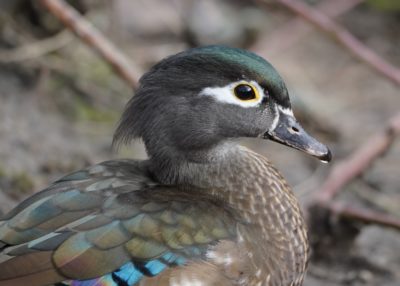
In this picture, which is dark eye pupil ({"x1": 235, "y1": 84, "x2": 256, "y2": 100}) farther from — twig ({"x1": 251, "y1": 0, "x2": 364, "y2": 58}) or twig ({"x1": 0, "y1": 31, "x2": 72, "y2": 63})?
twig ({"x1": 251, "y1": 0, "x2": 364, "y2": 58})

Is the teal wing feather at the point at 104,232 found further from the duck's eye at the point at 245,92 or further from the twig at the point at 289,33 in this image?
the twig at the point at 289,33

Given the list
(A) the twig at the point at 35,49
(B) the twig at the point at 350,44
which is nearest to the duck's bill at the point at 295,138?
(B) the twig at the point at 350,44

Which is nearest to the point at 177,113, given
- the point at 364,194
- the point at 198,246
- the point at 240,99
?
the point at 240,99

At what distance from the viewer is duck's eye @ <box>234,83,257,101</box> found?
2.83 m

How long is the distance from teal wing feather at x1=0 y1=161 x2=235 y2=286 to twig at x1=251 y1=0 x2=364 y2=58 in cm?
302

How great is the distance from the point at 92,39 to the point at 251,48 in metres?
1.81

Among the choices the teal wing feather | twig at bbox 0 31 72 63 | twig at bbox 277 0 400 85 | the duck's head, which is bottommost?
the teal wing feather

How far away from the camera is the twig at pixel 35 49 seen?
465cm

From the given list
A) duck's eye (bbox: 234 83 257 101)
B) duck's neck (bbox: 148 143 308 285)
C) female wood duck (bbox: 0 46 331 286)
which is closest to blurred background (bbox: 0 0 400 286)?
duck's neck (bbox: 148 143 308 285)

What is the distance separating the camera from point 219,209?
2818mm

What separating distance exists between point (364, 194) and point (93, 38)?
155 centimetres

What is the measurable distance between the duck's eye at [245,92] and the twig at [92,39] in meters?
1.22

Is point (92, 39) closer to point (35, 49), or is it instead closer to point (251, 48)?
point (35, 49)

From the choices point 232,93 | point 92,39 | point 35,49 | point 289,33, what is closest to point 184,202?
point 232,93
